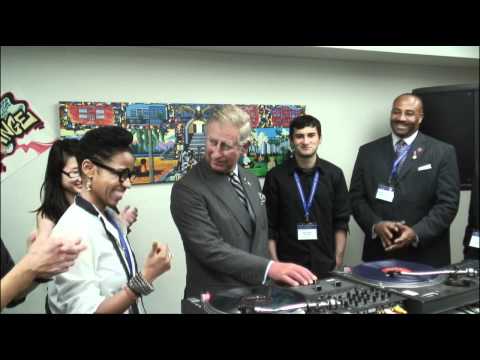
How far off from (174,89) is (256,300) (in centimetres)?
166

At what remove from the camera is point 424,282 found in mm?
1357

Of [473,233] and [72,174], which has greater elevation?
[72,174]

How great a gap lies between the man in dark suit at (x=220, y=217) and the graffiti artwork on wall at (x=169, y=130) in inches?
29.4

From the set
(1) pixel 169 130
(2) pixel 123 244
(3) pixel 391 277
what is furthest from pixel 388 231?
(2) pixel 123 244

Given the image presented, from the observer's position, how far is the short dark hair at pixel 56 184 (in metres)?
1.77

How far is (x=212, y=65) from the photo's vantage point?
2684 mm

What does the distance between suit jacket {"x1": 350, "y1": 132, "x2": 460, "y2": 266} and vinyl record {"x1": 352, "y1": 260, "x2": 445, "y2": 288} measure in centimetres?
100

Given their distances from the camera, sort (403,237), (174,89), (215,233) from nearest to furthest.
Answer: (215,233) < (403,237) < (174,89)

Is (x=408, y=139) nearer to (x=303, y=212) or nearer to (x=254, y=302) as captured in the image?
(x=303, y=212)

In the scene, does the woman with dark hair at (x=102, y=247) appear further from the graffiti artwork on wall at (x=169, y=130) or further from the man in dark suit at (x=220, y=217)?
the graffiti artwork on wall at (x=169, y=130)

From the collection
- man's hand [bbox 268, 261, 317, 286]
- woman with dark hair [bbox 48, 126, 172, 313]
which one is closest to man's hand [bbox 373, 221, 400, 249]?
man's hand [bbox 268, 261, 317, 286]

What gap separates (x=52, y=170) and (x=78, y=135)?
0.47 meters
